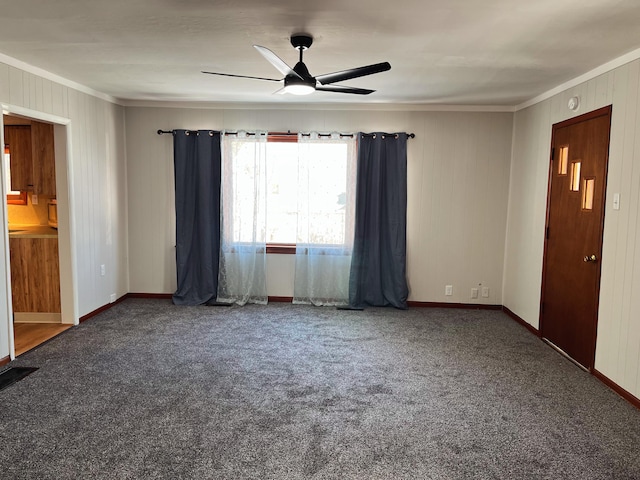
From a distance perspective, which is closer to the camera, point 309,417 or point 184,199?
point 309,417

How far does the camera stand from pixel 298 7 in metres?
2.45

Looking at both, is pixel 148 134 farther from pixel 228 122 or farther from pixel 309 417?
pixel 309 417

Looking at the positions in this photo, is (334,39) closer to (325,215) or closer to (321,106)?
(321,106)

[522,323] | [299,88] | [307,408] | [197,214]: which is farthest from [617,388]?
[197,214]

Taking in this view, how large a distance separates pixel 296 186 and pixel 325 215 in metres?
0.50

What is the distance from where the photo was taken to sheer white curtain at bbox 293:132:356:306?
5.40 m

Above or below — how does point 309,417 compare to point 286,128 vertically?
below

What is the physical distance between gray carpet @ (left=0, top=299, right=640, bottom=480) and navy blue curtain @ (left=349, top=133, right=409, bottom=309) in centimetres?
87

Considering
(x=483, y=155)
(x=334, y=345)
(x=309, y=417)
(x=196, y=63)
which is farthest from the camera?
(x=483, y=155)

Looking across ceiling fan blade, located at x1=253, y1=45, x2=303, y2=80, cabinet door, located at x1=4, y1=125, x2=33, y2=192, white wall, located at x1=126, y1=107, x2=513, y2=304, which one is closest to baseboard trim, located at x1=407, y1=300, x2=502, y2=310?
white wall, located at x1=126, y1=107, x2=513, y2=304

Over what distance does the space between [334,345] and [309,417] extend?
135 cm

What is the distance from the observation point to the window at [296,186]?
5414mm

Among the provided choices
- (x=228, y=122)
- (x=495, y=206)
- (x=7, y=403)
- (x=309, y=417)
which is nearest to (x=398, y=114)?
(x=495, y=206)

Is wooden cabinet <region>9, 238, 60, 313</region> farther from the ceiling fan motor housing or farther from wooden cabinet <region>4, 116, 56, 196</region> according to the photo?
the ceiling fan motor housing
